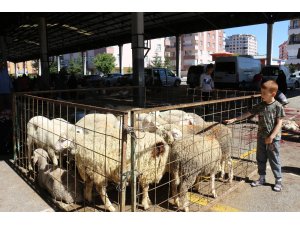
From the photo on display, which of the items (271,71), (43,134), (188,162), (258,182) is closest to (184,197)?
(188,162)

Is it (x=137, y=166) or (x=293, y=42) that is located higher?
(x=293, y=42)

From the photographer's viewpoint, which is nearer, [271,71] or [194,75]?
[271,71]

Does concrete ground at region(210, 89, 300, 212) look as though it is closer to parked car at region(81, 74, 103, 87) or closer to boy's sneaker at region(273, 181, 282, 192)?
→ boy's sneaker at region(273, 181, 282, 192)

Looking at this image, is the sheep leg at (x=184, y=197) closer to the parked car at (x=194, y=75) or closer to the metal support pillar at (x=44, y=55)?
the metal support pillar at (x=44, y=55)

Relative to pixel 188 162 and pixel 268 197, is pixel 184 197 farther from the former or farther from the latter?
pixel 268 197

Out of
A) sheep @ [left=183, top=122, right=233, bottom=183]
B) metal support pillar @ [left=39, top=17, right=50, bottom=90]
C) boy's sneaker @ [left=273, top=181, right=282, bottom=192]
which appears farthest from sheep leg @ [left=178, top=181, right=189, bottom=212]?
metal support pillar @ [left=39, top=17, right=50, bottom=90]

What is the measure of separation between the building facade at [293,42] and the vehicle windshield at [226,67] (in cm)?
5169

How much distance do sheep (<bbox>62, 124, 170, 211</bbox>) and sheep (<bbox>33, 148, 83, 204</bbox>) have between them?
0.99 ft

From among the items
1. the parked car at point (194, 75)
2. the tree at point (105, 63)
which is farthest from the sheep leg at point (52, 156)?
the tree at point (105, 63)

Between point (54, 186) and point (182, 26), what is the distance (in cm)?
2034

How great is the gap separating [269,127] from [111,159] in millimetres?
2304

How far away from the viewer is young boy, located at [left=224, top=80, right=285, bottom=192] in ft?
13.9

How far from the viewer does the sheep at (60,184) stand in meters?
4.07

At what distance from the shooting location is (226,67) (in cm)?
2142
